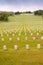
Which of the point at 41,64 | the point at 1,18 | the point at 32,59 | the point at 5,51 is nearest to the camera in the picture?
the point at 41,64

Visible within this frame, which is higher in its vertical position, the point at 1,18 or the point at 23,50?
the point at 23,50

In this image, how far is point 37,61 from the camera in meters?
6.96

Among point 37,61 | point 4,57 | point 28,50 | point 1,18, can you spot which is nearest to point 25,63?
point 37,61

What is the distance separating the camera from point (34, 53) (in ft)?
26.4

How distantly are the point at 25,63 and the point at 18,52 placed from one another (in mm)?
1507

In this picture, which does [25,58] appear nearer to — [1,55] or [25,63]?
[25,63]

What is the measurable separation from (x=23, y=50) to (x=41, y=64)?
2.05m

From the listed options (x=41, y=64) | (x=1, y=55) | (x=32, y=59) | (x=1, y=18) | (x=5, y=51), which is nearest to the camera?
(x=41, y=64)

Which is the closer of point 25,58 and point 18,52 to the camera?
point 25,58

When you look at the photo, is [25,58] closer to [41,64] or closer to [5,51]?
[41,64]

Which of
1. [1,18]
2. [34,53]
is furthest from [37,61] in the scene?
[1,18]

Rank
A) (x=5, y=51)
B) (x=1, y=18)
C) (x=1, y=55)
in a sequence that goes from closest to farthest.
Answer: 1. (x=1, y=55)
2. (x=5, y=51)
3. (x=1, y=18)

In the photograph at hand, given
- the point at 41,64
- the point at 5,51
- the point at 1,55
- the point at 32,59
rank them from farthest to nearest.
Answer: the point at 5,51
the point at 1,55
the point at 32,59
the point at 41,64

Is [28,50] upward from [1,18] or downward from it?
upward
